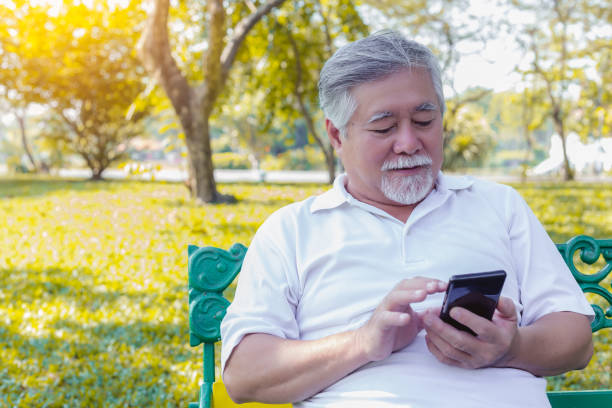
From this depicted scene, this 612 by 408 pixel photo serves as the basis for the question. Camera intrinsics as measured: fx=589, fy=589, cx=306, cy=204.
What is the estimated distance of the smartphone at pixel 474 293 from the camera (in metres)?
1.35

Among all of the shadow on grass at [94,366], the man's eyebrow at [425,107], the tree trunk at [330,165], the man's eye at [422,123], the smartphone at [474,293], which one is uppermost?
the man's eyebrow at [425,107]

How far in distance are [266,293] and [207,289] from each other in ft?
1.48

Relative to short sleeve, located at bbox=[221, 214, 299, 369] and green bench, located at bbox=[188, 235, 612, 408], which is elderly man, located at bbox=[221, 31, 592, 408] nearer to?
short sleeve, located at bbox=[221, 214, 299, 369]

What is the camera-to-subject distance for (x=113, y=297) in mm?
5355

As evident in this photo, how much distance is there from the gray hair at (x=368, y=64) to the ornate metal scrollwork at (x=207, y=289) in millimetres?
660

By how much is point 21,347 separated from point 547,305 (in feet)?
12.2

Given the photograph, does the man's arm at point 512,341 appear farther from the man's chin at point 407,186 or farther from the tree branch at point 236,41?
the tree branch at point 236,41

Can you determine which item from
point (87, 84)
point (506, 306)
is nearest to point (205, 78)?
point (506, 306)

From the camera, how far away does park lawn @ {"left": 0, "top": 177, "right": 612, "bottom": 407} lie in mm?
3621

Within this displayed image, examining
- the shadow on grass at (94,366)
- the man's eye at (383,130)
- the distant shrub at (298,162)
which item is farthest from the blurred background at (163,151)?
the distant shrub at (298,162)

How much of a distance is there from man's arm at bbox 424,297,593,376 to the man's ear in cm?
75

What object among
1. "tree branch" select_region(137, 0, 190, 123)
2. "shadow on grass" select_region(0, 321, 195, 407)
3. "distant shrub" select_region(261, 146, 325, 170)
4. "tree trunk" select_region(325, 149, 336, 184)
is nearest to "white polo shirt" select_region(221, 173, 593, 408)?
"shadow on grass" select_region(0, 321, 195, 407)

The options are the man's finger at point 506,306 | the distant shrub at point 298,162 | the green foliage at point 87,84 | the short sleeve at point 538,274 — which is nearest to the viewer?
the man's finger at point 506,306

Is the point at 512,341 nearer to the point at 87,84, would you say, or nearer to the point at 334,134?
the point at 334,134
